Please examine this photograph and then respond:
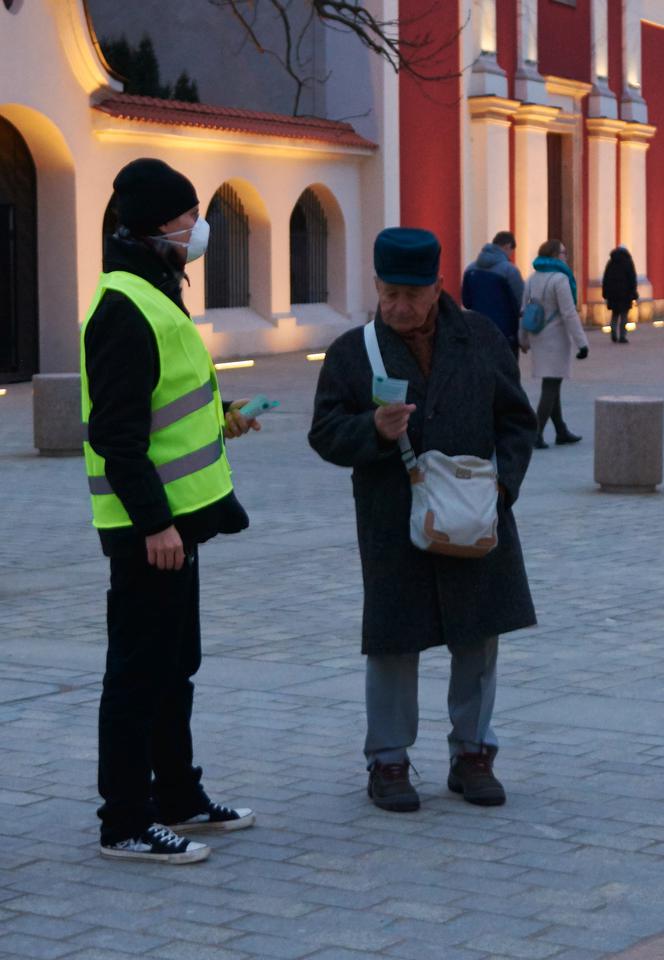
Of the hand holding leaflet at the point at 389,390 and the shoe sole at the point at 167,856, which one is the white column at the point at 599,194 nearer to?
the hand holding leaflet at the point at 389,390

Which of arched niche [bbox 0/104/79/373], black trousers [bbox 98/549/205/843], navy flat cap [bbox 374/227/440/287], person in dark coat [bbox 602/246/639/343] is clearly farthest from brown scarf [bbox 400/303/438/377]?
person in dark coat [bbox 602/246/639/343]

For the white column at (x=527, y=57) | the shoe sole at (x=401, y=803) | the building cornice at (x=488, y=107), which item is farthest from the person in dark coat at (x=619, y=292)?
the shoe sole at (x=401, y=803)

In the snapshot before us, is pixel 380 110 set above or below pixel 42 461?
above

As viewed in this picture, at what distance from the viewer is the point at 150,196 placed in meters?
4.81

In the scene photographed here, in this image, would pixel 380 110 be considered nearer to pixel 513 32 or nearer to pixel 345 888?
pixel 513 32

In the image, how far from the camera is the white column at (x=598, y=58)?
37.9 m

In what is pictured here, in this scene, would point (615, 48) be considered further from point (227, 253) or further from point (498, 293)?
point (498, 293)

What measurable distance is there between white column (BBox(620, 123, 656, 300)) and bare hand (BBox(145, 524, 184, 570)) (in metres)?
35.7

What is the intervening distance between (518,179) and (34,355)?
1339cm

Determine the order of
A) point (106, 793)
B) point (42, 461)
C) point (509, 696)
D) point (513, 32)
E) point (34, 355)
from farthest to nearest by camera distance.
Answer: point (513, 32)
point (34, 355)
point (42, 461)
point (509, 696)
point (106, 793)

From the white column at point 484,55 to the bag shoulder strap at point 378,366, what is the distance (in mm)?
28419

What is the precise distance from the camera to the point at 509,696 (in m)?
6.70

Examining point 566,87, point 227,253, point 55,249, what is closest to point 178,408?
point 55,249

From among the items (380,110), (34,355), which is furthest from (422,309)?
(380,110)
